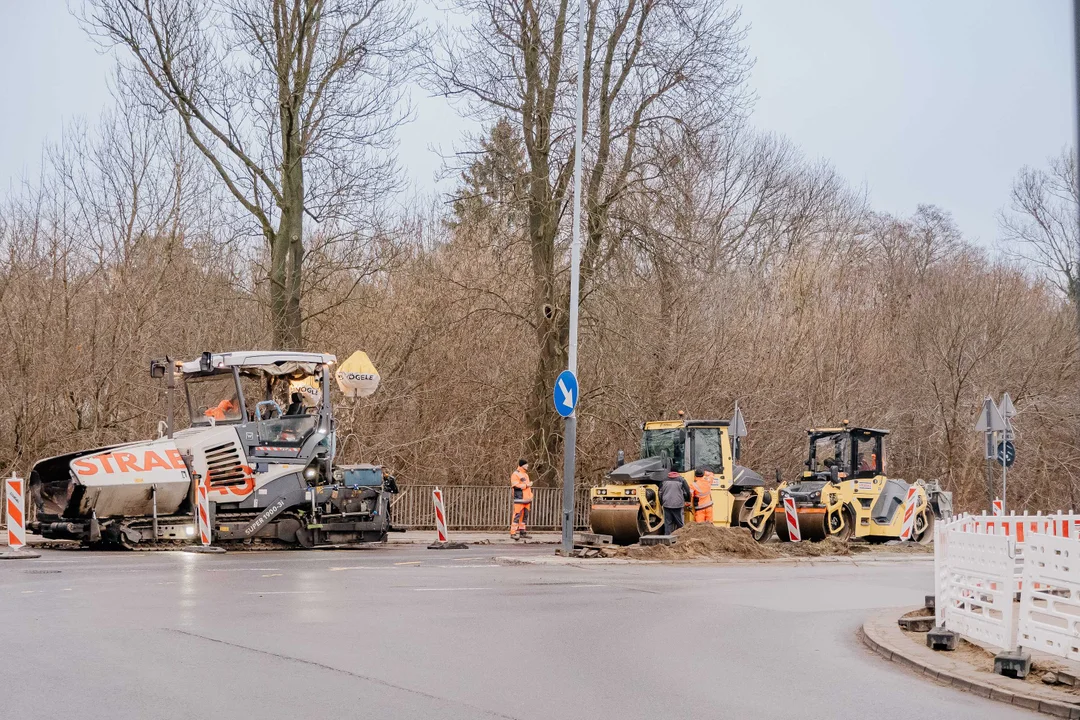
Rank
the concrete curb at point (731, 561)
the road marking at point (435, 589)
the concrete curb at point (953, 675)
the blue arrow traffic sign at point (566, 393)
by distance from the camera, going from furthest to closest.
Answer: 1. the blue arrow traffic sign at point (566, 393)
2. the concrete curb at point (731, 561)
3. the road marking at point (435, 589)
4. the concrete curb at point (953, 675)

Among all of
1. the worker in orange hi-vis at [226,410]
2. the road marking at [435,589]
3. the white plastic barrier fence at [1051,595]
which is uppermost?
the worker in orange hi-vis at [226,410]

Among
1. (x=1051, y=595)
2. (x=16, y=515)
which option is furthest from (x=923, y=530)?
(x=16, y=515)

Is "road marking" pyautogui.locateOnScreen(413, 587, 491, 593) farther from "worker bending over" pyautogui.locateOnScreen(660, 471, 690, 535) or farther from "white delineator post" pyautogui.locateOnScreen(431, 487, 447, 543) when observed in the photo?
"white delineator post" pyautogui.locateOnScreen(431, 487, 447, 543)

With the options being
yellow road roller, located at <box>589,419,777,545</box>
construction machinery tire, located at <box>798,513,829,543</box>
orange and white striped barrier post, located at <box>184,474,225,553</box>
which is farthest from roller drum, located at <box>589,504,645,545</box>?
orange and white striped barrier post, located at <box>184,474,225,553</box>

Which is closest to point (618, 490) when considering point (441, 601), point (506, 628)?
point (441, 601)

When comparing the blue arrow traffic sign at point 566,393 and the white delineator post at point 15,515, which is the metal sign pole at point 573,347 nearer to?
the blue arrow traffic sign at point 566,393

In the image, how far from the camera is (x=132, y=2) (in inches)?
1187

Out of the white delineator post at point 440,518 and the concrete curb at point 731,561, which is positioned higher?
the white delineator post at point 440,518

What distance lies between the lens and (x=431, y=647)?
1078 cm

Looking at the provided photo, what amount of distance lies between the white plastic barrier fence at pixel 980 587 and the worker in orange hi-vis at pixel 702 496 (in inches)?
446

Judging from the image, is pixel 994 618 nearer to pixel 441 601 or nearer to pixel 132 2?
pixel 441 601

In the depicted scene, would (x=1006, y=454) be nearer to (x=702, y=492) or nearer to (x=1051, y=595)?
(x=702, y=492)

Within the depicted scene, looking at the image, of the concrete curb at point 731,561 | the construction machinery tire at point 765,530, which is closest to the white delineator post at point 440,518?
the concrete curb at point 731,561

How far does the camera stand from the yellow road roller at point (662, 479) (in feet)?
80.0
